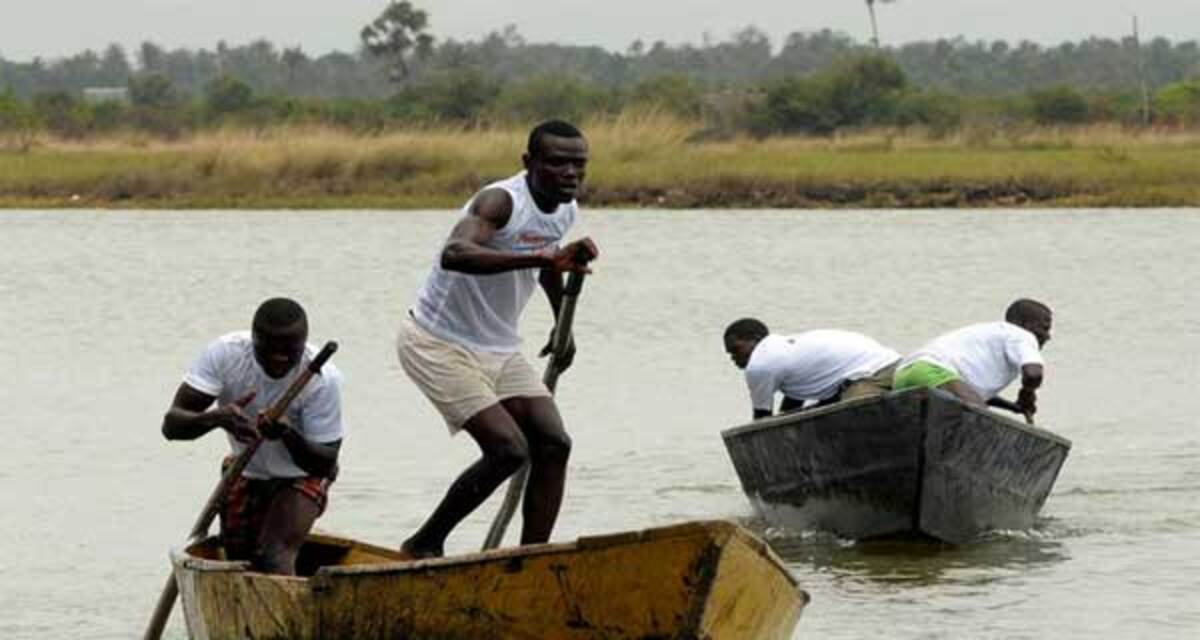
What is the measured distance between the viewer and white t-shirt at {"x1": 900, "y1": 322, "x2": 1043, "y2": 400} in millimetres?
12875

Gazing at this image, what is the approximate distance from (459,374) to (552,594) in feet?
4.85

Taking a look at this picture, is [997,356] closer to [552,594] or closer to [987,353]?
[987,353]

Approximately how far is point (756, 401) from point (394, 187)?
29.8 meters

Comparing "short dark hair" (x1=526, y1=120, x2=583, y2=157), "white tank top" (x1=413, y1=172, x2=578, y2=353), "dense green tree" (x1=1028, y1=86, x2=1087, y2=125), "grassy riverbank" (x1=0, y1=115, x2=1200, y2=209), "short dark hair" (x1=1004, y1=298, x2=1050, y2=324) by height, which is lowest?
"dense green tree" (x1=1028, y1=86, x2=1087, y2=125)

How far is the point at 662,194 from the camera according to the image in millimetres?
40969

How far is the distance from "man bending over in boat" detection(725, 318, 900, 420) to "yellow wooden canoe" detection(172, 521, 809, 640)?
4.02m

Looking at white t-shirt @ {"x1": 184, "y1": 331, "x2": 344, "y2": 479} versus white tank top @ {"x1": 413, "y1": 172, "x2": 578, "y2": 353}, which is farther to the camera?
white tank top @ {"x1": 413, "y1": 172, "x2": 578, "y2": 353}

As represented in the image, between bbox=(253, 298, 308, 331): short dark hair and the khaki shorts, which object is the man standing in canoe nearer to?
the khaki shorts

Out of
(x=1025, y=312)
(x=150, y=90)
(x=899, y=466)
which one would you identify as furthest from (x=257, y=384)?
(x=150, y=90)

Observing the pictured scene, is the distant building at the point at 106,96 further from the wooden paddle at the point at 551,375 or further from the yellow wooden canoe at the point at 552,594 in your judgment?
the yellow wooden canoe at the point at 552,594

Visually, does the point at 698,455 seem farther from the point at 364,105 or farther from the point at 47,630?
the point at 364,105

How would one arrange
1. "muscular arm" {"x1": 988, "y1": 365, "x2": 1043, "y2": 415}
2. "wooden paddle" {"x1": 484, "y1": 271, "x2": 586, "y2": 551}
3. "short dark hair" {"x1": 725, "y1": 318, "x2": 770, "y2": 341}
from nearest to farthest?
"wooden paddle" {"x1": 484, "y1": 271, "x2": 586, "y2": 551}, "muscular arm" {"x1": 988, "y1": 365, "x2": 1043, "y2": 415}, "short dark hair" {"x1": 725, "y1": 318, "x2": 770, "y2": 341}

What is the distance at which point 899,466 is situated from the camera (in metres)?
12.4

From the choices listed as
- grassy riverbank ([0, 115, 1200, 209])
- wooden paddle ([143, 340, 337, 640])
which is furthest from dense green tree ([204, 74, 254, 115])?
wooden paddle ([143, 340, 337, 640])
